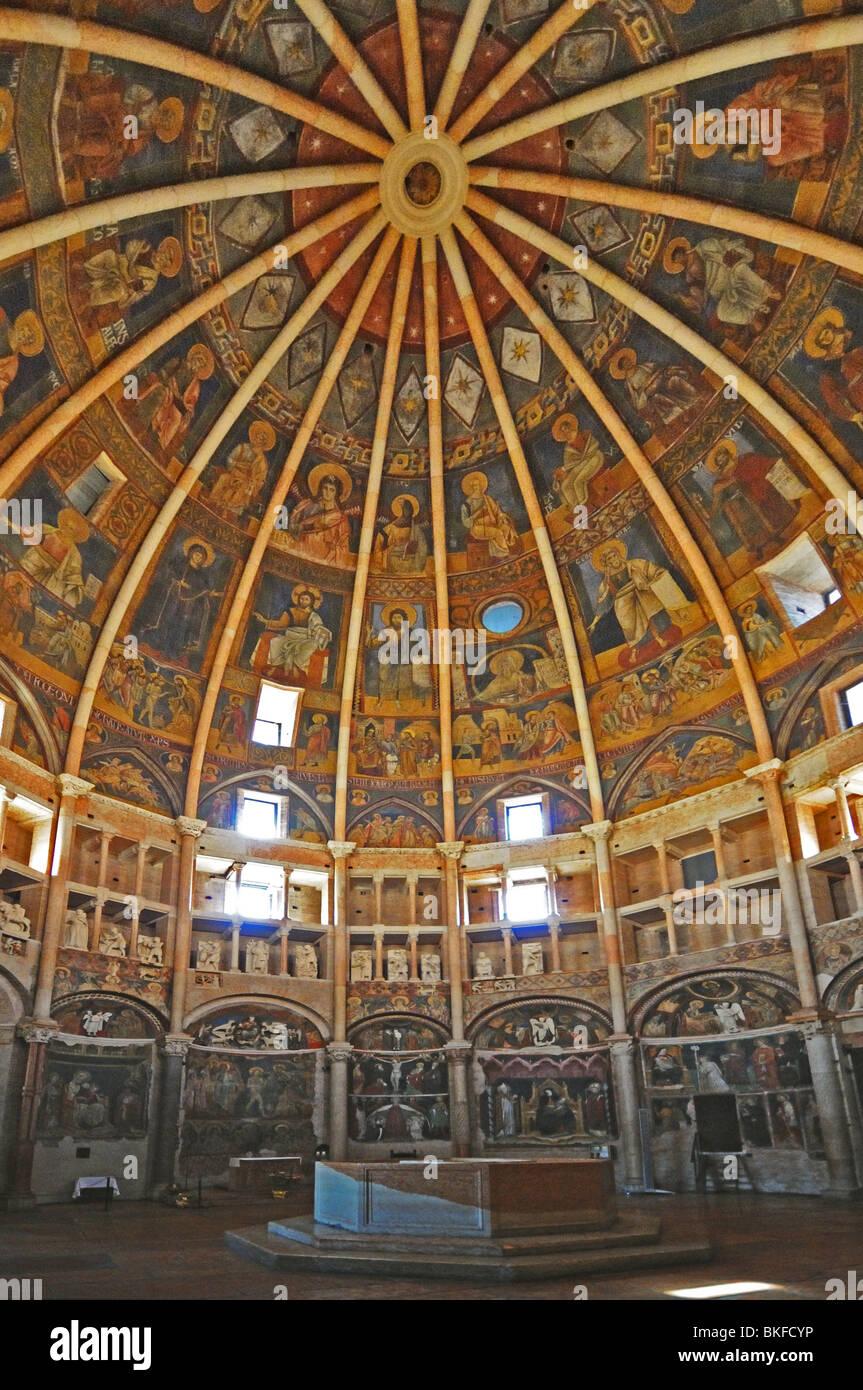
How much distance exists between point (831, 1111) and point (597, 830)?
8827 millimetres

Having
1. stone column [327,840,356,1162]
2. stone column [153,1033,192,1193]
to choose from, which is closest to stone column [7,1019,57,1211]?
stone column [153,1033,192,1193]

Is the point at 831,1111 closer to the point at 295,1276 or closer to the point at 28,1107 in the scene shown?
the point at 295,1276

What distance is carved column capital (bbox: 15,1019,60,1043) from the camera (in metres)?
20.7

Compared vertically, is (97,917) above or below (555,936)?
above

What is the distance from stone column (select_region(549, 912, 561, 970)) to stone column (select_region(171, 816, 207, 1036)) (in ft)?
31.2

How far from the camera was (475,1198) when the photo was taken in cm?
1050

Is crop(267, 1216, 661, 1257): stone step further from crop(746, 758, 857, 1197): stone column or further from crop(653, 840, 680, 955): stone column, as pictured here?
crop(653, 840, 680, 955): stone column

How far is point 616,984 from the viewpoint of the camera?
24.8m

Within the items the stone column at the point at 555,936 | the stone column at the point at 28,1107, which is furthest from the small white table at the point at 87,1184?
the stone column at the point at 555,936

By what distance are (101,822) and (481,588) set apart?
42.0 ft

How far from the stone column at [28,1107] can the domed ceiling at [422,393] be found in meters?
6.15

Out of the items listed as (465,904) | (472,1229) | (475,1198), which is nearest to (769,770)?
(465,904)

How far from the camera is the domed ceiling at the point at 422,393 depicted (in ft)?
66.8

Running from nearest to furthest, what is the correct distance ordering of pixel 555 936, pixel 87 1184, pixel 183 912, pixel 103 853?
pixel 87 1184 → pixel 103 853 → pixel 183 912 → pixel 555 936
